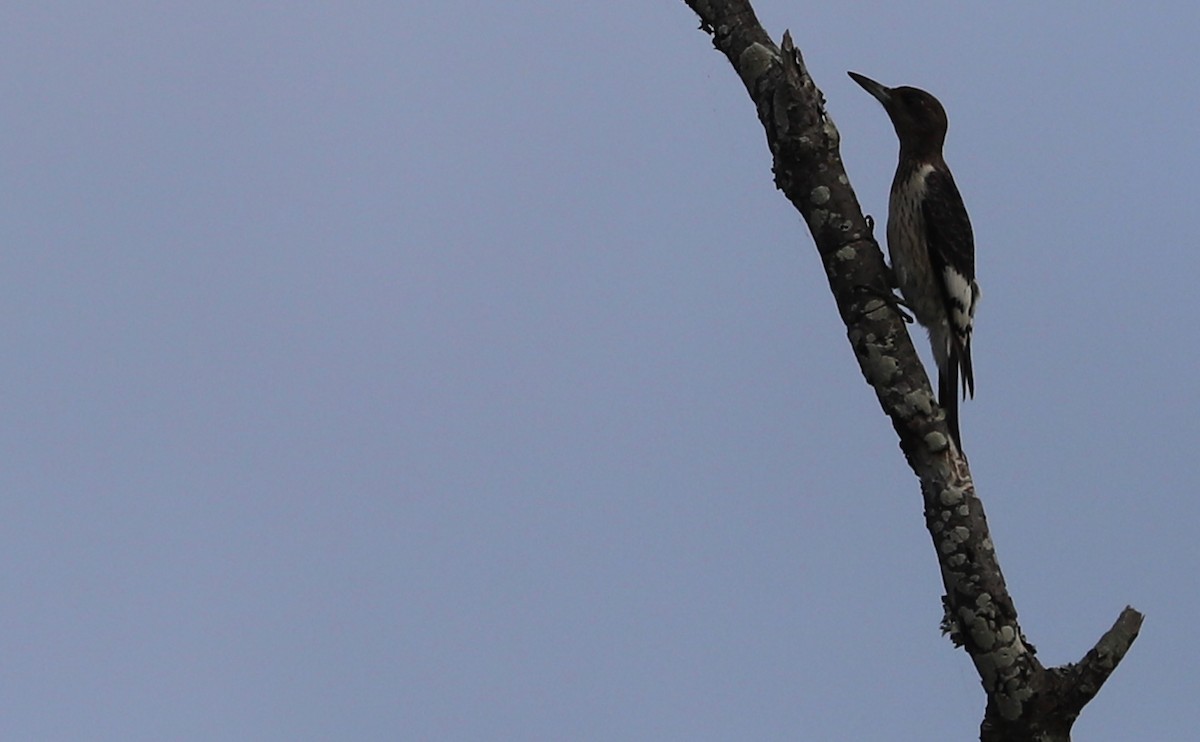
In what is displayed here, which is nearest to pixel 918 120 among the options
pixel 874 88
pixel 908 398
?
pixel 874 88

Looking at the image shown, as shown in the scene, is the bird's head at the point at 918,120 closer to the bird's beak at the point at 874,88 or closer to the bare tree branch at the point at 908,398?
the bird's beak at the point at 874,88

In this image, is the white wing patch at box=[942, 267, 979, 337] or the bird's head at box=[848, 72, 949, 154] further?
the bird's head at box=[848, 72, 949, 154]

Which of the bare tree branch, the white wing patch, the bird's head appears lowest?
the bare tree branch

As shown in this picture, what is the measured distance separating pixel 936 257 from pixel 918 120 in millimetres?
883

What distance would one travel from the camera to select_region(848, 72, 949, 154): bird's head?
669cm

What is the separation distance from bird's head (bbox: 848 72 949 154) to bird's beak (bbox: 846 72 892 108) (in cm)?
3

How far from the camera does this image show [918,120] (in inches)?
264

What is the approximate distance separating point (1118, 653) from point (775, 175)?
1804 mm

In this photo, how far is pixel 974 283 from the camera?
21.3 ft

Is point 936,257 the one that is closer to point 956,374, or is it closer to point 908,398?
point 956,374

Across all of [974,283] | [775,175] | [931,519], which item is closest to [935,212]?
[974,283]

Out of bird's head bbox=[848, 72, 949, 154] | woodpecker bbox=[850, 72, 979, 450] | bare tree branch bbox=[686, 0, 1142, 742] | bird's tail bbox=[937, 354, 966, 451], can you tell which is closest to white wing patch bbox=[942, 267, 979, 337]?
woodpecker bbox=[850, 72, 979, 450]

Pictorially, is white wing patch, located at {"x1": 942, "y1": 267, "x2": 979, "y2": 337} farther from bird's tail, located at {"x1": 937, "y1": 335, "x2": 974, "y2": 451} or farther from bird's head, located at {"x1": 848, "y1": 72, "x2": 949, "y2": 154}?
bird's head, located at {"x1": 848, "y1": 72, "x2": 949, "y2": 154}

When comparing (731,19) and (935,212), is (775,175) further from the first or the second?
(935,212)
